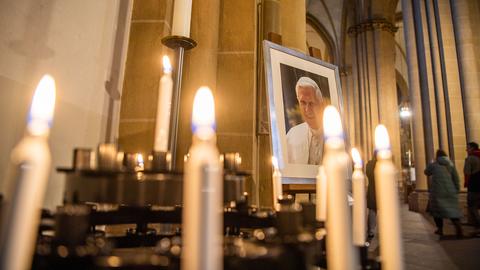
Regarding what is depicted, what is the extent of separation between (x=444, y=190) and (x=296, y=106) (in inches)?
144

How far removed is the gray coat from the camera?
4.70 m

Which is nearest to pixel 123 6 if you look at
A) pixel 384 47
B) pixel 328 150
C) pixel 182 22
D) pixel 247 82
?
pixel 182 22

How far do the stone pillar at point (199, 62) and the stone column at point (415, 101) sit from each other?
7.55m

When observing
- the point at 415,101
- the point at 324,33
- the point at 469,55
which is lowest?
the point at 415,101

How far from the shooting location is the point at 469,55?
680cm

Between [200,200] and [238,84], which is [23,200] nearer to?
[200,200]

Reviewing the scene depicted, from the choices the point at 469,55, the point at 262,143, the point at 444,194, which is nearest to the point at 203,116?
the point at 262,143

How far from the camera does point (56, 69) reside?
1130 mm

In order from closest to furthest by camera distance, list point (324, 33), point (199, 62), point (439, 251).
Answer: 1. point (199, 62)
2. point (439, 251)
3. point (324, 33)

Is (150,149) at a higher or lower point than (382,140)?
higher

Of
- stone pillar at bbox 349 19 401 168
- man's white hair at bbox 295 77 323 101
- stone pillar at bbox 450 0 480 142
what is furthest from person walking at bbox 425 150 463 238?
stone pillar at bbox 349 19 401 168

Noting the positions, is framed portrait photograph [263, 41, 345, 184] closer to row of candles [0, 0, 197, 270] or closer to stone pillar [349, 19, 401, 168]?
row of candles [0, 0, 197, 270]

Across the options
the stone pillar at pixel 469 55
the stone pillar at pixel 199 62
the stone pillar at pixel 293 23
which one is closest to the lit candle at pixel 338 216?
the stone pillar at pixel 199 62

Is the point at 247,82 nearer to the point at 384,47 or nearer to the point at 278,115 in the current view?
the point at 278,115
